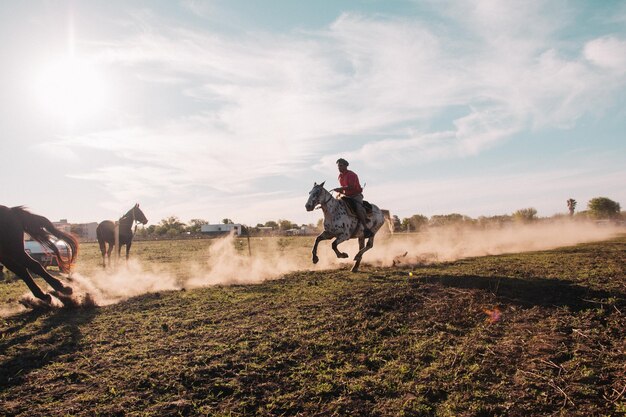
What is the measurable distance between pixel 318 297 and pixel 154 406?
5158 millimetres

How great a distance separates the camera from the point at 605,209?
7125cm

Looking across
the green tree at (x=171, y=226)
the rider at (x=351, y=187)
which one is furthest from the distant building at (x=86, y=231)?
the rider at (x=351, y=187)

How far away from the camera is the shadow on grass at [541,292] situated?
22.1 feet

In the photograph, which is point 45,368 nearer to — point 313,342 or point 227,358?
point 227,358

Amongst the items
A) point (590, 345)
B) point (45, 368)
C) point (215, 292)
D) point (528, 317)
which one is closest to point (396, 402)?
point (590, 345)

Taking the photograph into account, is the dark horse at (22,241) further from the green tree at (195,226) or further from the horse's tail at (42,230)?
the green tree at (195,226)

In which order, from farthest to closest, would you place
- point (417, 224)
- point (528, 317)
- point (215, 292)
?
1. point (417, 224)
2. point (215, 292)
3. point (528, 317)

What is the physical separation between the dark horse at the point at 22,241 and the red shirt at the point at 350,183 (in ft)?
29.2

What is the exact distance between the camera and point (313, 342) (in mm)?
5750

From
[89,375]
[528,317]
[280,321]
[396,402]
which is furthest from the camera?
[280,321]

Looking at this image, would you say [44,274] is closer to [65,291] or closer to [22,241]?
[65,291]

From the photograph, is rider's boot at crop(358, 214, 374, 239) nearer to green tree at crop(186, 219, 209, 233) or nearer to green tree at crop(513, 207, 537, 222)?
green tree at crop(513, 207, 537, 222)

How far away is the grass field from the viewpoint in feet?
13.4

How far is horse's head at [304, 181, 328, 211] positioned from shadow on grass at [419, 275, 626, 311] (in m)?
4.80
